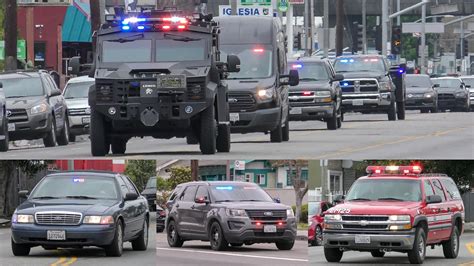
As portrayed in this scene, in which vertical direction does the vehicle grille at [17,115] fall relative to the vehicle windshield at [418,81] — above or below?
above

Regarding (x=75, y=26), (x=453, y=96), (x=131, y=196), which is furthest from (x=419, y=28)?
(x=131, y=196)

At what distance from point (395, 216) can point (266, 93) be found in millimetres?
13246

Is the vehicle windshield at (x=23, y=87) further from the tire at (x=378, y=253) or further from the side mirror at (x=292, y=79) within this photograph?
the tire at (x=378, y=253)

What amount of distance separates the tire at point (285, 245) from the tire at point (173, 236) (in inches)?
38.1

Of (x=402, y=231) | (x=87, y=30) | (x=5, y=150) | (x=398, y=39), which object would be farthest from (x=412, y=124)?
(x=87, y=30)

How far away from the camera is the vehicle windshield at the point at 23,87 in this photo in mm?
31125

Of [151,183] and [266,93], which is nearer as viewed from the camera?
[151,183]

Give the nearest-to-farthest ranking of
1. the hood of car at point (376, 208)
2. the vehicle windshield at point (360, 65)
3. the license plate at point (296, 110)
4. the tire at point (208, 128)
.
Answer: the hood of car at point (376, 208) → the tire at point (208, 128) → the license plate at point (296, 110) → the vehicle windshield at point (360, 65)

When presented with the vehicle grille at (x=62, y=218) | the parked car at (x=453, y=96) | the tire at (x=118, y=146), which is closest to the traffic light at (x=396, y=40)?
the parked car at (x=453, y=96)

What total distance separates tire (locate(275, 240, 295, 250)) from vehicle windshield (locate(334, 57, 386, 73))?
30.4 m

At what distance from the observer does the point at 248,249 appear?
1391 centimetres

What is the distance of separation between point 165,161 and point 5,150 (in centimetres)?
1427

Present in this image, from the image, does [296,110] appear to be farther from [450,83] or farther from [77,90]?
[450,83]

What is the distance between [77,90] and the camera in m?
38.2
